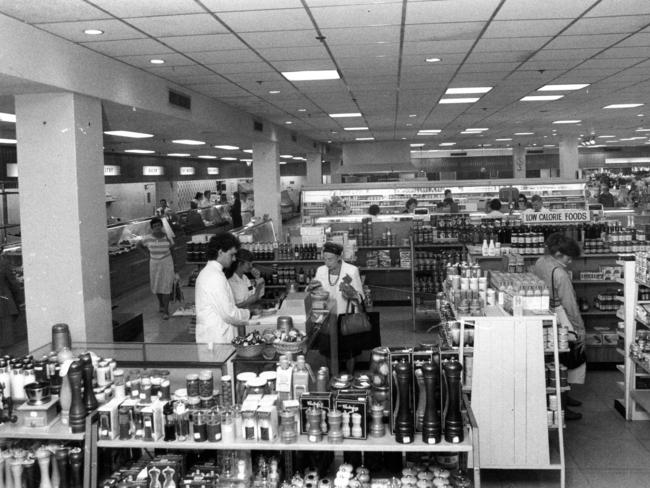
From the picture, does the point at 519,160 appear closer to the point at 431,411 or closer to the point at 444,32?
the point at 444,32

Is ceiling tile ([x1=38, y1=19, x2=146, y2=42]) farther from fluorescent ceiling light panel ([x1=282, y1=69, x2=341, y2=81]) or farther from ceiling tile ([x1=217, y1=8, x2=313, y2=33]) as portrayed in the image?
fluorescent ceiling light panel ([x1=282, y1=69, x2=341, y2=81])

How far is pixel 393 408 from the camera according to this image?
3494 mm

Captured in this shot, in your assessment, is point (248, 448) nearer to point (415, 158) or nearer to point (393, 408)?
point (393, 408)

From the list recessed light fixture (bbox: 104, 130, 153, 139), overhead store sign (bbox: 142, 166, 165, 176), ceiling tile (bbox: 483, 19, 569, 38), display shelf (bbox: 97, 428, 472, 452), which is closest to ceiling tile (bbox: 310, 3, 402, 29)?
ceiling tile (bbox: 483, 19, 569, 38)

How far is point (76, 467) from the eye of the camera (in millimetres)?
3584

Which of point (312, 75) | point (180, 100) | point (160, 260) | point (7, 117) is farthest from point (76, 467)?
point (160, 260)

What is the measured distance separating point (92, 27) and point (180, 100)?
3.23 metres

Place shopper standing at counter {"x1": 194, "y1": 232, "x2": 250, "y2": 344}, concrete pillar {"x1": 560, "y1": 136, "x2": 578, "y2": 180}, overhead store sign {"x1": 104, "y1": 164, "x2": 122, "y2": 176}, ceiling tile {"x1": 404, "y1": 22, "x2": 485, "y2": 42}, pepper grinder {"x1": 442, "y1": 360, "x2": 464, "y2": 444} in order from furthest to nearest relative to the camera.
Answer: concrete pillar {"x1": 560, "y1": 136, "x2": 578, "y2": 180} → overhead store sign {"x1": 104, "y1": 164, "x2": 122, "y2": 176} → ceiling tile {"x1": 404, "y1": 22, "x2": 485, "y2": 42} → shopper standing at counter {"x1": 194, "y1": 232, "x2": 250, "y2": 344} → pepper grinder {"x1": 442, "y1": 360, "x2": 464, "y2": 444}

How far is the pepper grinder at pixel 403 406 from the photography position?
338 centimetres

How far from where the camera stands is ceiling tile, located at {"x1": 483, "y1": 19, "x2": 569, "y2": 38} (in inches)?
214

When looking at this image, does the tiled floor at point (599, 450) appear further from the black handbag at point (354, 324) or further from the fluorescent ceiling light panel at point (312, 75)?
the fluorescent ceiling light panel at point (312, 75)

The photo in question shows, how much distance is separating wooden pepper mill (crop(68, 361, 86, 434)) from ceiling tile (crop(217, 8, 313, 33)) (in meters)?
2.69

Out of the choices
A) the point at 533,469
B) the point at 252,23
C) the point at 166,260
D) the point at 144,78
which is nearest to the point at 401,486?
the point at 533,469

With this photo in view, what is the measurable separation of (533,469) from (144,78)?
5.20 metres
